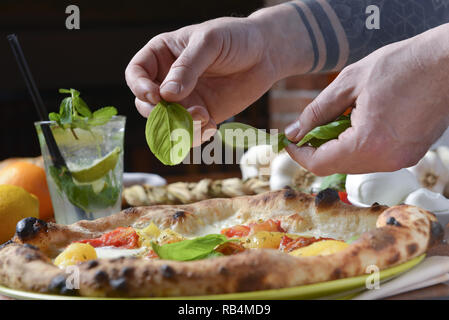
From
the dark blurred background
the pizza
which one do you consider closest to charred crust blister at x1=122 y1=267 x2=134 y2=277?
the pizza

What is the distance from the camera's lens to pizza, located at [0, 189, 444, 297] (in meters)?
0.67

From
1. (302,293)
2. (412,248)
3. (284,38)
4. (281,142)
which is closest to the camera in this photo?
(302,293)

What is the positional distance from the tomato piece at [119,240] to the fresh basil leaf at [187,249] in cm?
21

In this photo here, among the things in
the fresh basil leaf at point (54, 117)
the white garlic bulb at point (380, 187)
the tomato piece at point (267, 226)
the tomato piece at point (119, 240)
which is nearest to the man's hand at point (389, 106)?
the tomato piece at point (267, 226)

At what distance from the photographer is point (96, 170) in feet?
4.47

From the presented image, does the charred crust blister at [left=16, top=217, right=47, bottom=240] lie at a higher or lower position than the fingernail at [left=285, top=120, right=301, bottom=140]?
lower

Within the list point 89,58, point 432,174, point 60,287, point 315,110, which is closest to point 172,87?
point 315,110

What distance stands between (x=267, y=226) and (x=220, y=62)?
0.45 metres

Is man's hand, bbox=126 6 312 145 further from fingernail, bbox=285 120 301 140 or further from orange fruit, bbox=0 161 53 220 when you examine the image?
orange fruit, bbox=0 161 53 220

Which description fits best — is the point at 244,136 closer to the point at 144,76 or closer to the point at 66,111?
the point at 144,76

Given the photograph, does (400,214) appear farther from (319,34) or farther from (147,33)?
(147,33)

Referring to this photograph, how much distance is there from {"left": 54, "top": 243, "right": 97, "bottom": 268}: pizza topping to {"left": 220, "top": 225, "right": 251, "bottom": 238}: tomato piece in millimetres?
251

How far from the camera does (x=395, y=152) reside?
3.42 ft

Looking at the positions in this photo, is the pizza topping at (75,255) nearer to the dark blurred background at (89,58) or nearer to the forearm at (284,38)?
the forearm at (284,38)
